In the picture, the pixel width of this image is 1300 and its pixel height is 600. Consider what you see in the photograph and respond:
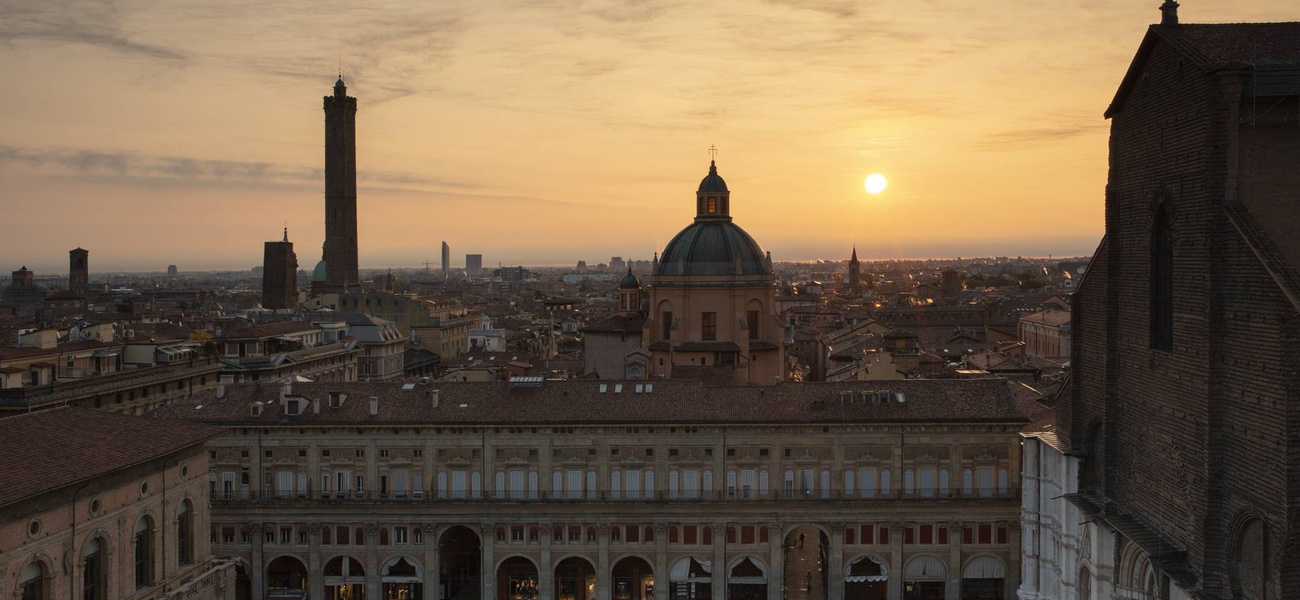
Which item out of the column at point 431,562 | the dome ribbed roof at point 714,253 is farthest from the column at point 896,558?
the dome ribbed roof at point 714,253

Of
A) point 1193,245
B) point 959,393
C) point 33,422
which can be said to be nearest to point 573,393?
point 959,393

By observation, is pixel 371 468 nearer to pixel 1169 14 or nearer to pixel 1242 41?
pixel 1169 14

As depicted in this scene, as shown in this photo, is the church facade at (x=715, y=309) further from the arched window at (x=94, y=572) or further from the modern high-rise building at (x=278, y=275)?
the modern high-rise building at (x=278, y=275)

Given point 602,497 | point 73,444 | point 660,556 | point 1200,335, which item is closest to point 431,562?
point 602,497

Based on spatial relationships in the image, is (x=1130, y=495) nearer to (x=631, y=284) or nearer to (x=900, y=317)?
(x=631, y=284)

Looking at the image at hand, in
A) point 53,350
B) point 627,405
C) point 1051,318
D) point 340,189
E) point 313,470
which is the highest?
point 340,189
